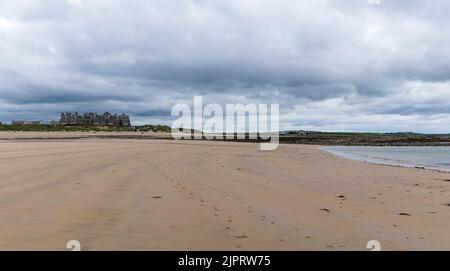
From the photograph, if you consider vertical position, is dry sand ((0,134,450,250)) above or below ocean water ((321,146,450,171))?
above

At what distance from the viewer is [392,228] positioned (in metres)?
7.96

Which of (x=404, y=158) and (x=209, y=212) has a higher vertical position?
(x=209, y=212)

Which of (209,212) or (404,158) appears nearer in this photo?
(209,212)

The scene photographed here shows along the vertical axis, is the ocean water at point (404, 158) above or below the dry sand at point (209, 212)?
below

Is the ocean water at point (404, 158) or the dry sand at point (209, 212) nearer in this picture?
the dry sand at point (209, 212)

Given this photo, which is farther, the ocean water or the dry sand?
the ocean water
